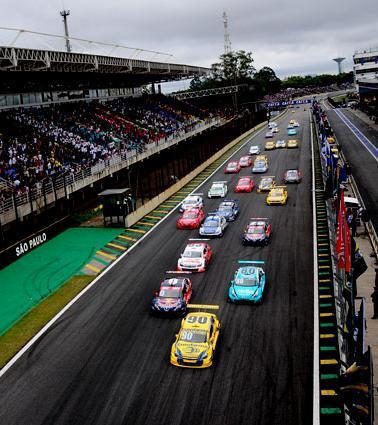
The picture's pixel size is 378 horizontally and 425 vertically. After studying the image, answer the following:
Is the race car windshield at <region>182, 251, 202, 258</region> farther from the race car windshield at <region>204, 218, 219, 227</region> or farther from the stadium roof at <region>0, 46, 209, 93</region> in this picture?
the stadium roof at <region>0, 46, 209, 93</region>

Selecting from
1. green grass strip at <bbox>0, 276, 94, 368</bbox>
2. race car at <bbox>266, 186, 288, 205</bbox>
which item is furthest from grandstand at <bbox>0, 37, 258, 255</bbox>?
race car at <bbox>266, 186, 288, 205</bbox>

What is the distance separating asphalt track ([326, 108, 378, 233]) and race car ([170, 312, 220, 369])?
19.0 meters

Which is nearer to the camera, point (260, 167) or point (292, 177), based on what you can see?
point (292, 177)

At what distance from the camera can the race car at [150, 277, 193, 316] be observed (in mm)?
23250

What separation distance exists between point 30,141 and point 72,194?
31.2 ft

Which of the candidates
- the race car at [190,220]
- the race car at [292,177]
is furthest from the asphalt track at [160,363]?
the race car at [292,177]

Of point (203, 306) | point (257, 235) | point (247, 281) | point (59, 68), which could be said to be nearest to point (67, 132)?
point (59, 68)

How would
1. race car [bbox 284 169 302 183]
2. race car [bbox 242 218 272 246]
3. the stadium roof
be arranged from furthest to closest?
race car [bbox 284 169 302 183] → the stadium roof → race car [bbox 242 218 272 246]

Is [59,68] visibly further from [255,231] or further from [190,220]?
[255,231]

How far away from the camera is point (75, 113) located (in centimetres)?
6206

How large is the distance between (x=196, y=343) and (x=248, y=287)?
20.2ft

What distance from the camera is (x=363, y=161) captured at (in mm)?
61469

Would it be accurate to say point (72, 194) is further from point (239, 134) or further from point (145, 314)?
point (239, 134)

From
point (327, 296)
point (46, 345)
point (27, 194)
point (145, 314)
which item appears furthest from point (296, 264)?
point (27, 194)
